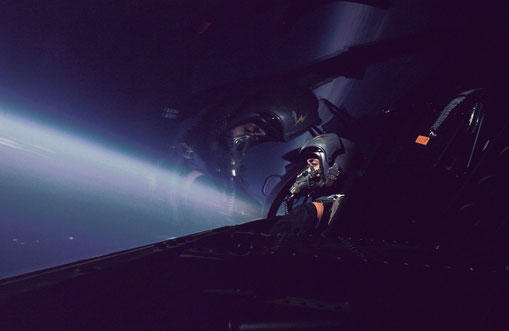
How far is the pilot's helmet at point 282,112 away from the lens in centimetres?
480

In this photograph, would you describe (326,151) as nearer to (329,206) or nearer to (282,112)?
(329,206)

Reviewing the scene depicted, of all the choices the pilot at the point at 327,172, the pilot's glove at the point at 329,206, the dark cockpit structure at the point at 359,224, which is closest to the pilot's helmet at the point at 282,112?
the dark cockpit structure at the point at 359,224

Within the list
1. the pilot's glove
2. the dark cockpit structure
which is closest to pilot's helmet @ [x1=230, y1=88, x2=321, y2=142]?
the dark cockpit structure

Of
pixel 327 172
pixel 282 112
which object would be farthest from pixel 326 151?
pixel 282 112

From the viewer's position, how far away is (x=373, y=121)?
3.93 m

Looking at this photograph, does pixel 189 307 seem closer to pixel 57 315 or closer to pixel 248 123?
pixel 57 315

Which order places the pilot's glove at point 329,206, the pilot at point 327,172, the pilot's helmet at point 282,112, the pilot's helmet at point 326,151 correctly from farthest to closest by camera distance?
the pilot's helmet at point 282,112
the pilot's helmet at point 326,151
the pilot at point 327,172
the pilot's glove at point 329,206

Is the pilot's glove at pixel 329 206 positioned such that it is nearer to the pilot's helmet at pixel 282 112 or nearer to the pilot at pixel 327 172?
the pilot at pixel 327 172

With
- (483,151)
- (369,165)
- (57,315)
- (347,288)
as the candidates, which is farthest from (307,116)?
(57,315)

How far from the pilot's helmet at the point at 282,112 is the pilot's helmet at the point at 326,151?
4.69 feet

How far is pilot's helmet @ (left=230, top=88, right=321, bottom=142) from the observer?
480 centimetres

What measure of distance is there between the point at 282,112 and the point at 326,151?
169cm

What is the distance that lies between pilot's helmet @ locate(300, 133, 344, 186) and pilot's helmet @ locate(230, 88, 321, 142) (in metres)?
1.43

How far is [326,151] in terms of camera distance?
3.43 metres
